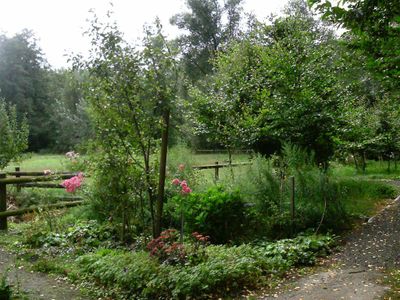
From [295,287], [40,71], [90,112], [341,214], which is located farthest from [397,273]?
[40,71]

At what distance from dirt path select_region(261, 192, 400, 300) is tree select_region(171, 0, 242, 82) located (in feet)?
98.1

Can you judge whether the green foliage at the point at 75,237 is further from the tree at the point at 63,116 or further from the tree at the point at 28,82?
the tree at the point at 28,82

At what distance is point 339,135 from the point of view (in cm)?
1038

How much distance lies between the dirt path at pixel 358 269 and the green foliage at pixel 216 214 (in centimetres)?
179

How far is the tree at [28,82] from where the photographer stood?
46312mm

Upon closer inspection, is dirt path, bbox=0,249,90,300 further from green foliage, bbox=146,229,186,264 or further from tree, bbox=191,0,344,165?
tree, bbox=191,0,344,165

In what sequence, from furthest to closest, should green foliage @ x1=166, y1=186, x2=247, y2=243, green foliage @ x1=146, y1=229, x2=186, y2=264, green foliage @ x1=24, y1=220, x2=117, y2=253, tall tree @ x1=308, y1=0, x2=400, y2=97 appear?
1. green foliage @ x1=24, y1=220, x2=117, y2=253
2. green foliage @ x1=166, y1=186, x2=247, y2=243
3. green foliage @ x1=146, y1=229, x2=186, y2=264
4. tall tree @ x1=308, y1=0, x2=400, y2=97

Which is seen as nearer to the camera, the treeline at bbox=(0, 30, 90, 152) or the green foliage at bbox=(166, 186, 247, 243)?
the green foliage at bbox=(166, 186, 247, 243)

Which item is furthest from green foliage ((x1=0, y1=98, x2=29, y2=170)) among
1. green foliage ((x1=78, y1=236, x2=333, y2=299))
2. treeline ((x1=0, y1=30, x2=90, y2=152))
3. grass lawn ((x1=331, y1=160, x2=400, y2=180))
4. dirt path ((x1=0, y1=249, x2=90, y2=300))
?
treeline ((x1=0, y1=30, x2=90, y2=152))

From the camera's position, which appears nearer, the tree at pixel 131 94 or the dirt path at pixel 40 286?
the dirt path at pixel 40 286

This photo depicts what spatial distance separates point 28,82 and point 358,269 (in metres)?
49.3

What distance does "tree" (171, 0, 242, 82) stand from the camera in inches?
1417

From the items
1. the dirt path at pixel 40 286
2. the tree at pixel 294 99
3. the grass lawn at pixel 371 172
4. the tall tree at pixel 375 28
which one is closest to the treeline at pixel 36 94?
the grass lawn at pixel 371 172

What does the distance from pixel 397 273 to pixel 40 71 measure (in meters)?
52.8
